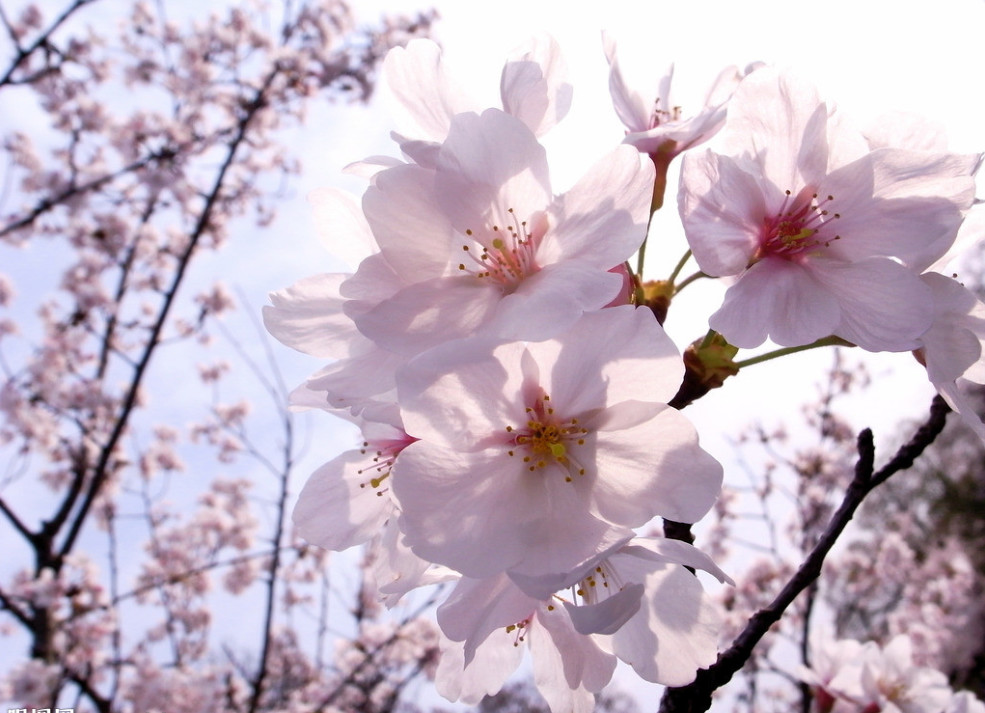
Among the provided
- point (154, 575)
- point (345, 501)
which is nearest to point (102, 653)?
point (154, 575)

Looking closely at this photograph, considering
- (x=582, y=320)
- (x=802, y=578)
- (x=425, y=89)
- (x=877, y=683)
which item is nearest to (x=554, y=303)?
(x=582, y=320)

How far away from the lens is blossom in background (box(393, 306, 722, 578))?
67cm

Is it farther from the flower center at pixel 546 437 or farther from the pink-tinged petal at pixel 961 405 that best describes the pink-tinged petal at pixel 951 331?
the flower center at pixel 546 437

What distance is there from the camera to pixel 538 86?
823 millimetres

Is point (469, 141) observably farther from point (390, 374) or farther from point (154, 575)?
point (154, 575)

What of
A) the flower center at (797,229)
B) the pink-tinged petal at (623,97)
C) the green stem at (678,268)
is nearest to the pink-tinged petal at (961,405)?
the flower center at (797,229)

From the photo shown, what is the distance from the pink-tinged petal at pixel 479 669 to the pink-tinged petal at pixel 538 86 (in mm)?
683

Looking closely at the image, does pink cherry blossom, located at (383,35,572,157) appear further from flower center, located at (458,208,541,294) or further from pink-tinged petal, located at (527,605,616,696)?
pink-tinged petal, located at (527,605,616,696)

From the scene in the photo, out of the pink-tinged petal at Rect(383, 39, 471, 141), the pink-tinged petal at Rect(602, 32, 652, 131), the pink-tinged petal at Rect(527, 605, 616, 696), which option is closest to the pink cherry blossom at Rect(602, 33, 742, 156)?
the pink-tinged petal at Rect(602, 32, 652, 131)

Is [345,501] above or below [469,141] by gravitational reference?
below

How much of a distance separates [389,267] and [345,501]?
1.22ft

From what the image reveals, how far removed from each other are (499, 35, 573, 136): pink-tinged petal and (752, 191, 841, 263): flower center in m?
0.29

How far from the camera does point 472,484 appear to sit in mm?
742

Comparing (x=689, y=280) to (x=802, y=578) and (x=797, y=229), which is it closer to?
(x=797, y=229)
